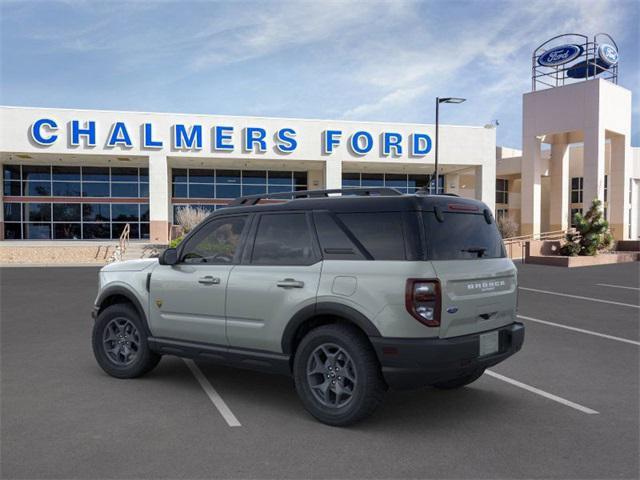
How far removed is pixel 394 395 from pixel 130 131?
2885 cm

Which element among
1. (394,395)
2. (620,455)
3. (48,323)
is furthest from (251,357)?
(48,323)

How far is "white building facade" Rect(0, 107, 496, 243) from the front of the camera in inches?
1204

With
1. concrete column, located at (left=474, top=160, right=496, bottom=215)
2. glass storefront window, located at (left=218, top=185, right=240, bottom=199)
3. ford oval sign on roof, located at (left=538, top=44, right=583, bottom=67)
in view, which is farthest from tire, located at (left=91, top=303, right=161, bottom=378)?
ford oval sign on roof, located at (left=538, top=44, right=583, bottom=67)

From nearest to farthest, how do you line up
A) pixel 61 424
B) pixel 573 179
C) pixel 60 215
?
pixel 61 424 < pixel 60 215 < pixel 573 179

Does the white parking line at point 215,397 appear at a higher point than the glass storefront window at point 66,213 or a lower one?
lower

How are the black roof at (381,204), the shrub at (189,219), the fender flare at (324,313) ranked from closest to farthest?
the fender flare at (324,313) → the black roof at (381,204) → the shrub at (189,219)

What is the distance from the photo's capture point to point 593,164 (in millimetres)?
33625

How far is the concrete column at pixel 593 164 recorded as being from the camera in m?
33.2

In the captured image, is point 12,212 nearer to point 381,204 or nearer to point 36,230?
point 36,230

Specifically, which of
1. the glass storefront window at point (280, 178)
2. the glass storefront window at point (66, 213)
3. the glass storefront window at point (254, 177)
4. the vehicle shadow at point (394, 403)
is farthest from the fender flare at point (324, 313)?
the glass storefront window at point (66, 213)

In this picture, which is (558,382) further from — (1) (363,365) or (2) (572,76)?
(2) (572,76)

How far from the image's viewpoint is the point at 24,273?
19922mm

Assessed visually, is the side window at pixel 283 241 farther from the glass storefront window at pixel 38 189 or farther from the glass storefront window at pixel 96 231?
the glass storefront window at pixel 38 189

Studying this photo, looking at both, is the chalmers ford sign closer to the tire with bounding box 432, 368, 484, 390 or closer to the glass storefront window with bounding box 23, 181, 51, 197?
the glass storefront window with bounding box 23, 181, 51, 197
